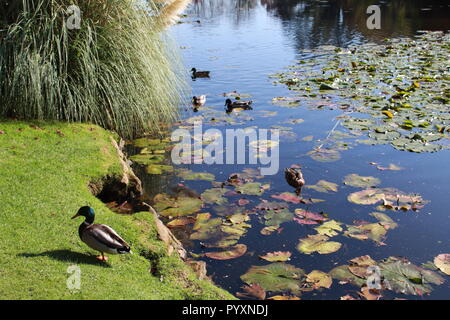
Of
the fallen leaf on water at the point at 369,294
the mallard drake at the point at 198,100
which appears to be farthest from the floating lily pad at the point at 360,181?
the mallard drake at the point at 198,100

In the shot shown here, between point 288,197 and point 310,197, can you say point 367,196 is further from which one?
point 288,197

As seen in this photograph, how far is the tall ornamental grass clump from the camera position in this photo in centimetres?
707

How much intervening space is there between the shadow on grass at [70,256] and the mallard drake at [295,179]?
10.8 ft

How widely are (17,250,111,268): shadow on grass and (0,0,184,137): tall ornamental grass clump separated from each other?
364 cm

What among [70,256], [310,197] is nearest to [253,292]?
[70,256]

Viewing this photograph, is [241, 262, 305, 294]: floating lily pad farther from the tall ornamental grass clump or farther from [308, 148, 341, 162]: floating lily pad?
the tall ornamental grass clump

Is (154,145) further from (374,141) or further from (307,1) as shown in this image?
(307,1)

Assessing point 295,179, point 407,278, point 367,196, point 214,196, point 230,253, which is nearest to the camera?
point 407,278

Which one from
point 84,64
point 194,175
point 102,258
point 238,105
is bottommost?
point 194,175

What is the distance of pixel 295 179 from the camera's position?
6.57 metres

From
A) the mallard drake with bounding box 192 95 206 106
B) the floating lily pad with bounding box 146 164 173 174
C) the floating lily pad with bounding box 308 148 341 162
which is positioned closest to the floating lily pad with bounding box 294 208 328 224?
the floating lily pad with bounding box 308 148 341 162

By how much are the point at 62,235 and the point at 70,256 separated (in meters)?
0.40

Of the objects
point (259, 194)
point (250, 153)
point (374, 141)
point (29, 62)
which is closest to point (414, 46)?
point (374, 141)
